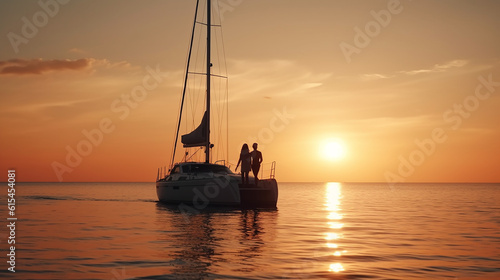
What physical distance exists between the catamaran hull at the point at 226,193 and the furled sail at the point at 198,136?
2939 mm

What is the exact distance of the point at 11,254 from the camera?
519 inches

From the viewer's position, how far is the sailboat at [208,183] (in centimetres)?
2741

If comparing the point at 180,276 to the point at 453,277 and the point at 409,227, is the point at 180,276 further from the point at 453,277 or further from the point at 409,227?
the point at 409,227

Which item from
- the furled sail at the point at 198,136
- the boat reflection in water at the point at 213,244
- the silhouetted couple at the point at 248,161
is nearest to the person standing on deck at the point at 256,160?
the silhouetted couple at the point at 248,161

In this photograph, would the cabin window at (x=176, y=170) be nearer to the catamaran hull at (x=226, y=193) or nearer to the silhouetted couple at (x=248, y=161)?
the catamaran hull at (x=226, y=193)

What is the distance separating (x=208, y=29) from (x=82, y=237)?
65.2 feet

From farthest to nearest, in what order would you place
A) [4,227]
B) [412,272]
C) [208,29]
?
[208,29]
[4,227]
[412,272]

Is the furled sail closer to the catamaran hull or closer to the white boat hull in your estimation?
the white boat hull

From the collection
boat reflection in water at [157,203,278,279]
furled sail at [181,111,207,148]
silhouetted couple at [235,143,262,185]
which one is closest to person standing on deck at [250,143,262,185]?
silhouetted couple at [235,143,262,185]

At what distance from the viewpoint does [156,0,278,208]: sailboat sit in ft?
89.9

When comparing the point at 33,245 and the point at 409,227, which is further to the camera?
the point at 409,227

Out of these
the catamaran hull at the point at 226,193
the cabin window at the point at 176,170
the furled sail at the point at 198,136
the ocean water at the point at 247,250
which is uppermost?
the furled sail at the point at 198,136

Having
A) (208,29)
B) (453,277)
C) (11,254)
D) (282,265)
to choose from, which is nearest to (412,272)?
(453,277)

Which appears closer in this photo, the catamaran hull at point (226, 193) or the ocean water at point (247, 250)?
the ocean water at point (247, 250)
